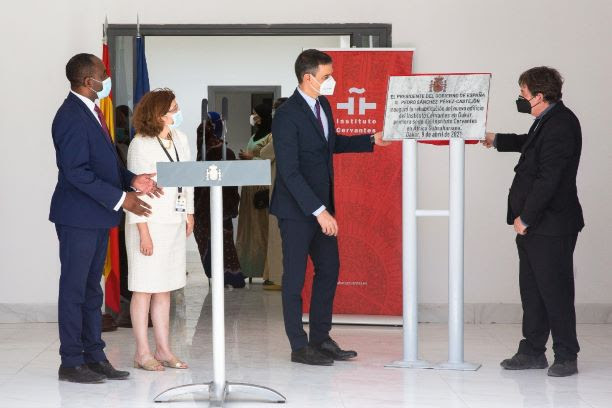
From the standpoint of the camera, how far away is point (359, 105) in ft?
23.9

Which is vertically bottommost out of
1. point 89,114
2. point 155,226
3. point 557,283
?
point 557,283

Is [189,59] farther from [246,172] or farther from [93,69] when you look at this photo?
[246,172]

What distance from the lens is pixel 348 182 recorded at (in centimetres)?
736

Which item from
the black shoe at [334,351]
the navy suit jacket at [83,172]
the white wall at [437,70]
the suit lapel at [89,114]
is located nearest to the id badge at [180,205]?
the navy suit jacket at [83,172]

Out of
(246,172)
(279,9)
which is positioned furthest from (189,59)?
(246,172)

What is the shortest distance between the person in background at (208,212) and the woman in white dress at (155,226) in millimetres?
3212

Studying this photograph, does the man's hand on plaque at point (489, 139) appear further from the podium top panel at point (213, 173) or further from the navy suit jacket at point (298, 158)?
the podium top panel at point (213, 173)

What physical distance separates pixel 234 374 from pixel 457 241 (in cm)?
145

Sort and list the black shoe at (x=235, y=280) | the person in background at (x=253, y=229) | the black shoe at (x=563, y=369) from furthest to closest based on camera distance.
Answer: the person in background at (x=253, y=229), the black shoe at (x=235, y=280), the black shoe at (x=563, y=369)

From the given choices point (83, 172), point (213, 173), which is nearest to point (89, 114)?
point (83, 172)

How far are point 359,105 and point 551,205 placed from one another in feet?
6.63

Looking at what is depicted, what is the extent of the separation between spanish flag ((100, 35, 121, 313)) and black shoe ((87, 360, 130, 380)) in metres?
1.64

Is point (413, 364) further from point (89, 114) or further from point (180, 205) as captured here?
point (89, 114)

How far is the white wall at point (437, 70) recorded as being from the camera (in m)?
7.57
